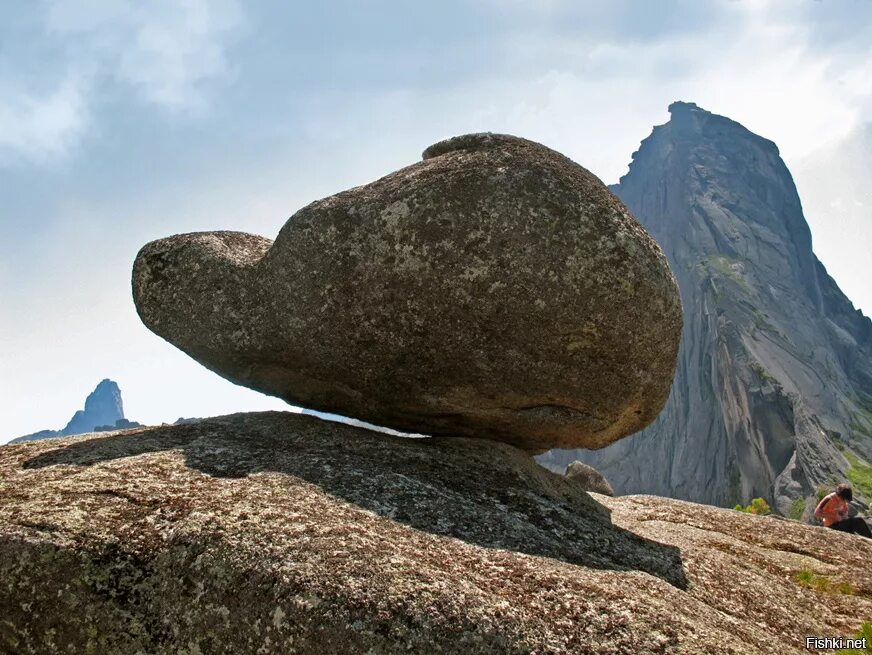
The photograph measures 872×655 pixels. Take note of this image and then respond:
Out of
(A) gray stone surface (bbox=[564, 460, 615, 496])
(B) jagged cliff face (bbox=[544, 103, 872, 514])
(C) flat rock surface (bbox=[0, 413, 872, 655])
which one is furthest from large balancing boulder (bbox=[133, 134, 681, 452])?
(B) jagged cliff face (bbox=[544, 103, 872, 514])

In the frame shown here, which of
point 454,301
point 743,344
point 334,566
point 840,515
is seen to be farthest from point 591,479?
point 743,344

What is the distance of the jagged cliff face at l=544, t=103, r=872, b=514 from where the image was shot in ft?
302

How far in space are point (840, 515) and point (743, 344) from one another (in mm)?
97698

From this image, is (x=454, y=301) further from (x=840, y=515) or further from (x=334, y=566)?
(x=840, y=515)

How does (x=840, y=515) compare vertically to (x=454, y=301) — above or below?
below

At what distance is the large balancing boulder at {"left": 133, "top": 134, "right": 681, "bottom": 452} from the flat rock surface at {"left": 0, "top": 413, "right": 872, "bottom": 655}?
1355mm

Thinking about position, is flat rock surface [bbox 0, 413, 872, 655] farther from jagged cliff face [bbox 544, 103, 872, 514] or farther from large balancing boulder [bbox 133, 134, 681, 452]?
jagged cliff face [bbox 544, 103, 872, 514]

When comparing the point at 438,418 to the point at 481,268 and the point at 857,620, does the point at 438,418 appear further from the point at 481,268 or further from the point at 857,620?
the point at 857,620

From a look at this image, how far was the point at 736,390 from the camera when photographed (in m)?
102

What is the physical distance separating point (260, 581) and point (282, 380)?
17.3 ft

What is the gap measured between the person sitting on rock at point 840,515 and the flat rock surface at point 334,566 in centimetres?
779

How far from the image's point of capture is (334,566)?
614 cm

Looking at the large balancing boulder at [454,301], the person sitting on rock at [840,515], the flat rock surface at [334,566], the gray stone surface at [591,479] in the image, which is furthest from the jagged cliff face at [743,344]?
the flat rock surface at [334,566]

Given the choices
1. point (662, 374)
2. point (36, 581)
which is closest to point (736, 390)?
point (662, 374)
